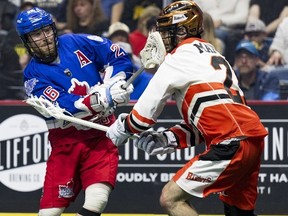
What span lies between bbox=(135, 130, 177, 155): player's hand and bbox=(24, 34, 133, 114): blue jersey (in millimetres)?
479

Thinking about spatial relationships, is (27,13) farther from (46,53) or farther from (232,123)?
(232,123)

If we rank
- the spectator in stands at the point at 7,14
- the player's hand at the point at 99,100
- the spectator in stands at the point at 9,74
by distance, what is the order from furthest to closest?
the spectator in stands at the point at 7,14 → the spectator in stands at the point at 9,74 → the player's hand at the point at 99,100

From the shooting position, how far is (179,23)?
5.73m

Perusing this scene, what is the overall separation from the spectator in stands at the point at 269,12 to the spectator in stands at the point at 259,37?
4 cm

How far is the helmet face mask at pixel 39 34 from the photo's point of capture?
6.21 m

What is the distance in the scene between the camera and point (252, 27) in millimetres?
8508

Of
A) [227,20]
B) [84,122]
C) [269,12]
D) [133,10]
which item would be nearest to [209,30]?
[227,20]

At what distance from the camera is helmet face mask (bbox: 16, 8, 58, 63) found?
621cm

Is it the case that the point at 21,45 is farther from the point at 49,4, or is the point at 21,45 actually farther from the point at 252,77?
the point at 252,77

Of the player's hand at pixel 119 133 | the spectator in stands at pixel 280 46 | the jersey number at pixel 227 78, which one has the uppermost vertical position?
the jersey number at pixel 227 78

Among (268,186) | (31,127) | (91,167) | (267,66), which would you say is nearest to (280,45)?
(267,66)

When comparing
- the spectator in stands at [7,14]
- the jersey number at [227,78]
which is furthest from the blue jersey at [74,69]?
the spectator in stands at [7,14]

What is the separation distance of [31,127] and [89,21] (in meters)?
1.13

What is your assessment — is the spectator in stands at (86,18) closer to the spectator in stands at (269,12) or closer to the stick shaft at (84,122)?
the spectator in stands at (269,12)
